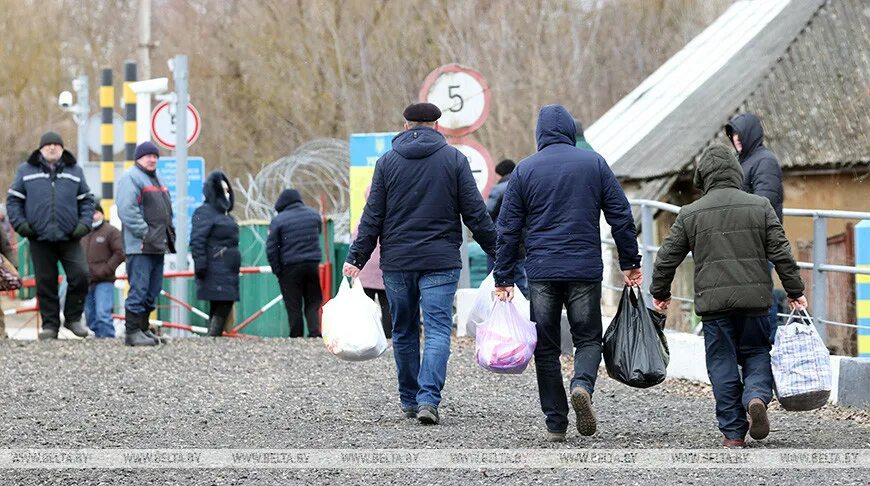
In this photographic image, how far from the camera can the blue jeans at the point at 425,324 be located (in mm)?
9141

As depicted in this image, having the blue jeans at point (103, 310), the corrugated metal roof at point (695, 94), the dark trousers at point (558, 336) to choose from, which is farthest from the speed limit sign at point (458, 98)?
the dark trousers at point (558, 336)

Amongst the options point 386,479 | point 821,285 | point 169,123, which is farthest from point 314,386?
point 169,123

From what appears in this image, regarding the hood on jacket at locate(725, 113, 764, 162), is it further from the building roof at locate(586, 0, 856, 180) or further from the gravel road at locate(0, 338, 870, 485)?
the building roof at locate(586, 0, 856, 180)

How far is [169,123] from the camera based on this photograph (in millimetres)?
21266

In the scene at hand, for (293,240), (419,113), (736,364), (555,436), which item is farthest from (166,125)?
(736,364)

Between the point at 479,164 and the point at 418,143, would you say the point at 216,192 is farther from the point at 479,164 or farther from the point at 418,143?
the point at 418,143

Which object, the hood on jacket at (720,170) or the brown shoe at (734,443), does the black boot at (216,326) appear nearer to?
the hood on jacket at (720,170)

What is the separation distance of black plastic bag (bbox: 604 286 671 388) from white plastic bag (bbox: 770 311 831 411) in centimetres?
54

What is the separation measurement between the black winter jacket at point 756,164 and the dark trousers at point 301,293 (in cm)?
696

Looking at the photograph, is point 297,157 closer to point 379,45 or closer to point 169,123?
point 169,123

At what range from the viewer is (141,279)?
45.7 ft

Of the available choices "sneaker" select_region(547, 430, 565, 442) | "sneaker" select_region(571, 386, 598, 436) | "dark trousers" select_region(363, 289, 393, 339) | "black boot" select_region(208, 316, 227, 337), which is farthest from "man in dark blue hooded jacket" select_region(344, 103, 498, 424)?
"black boot" select_region(208, 316, 227, 337)

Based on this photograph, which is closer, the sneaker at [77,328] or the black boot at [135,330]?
the black boot at [135,330]

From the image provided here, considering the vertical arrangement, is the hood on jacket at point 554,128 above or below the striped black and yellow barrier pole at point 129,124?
above
